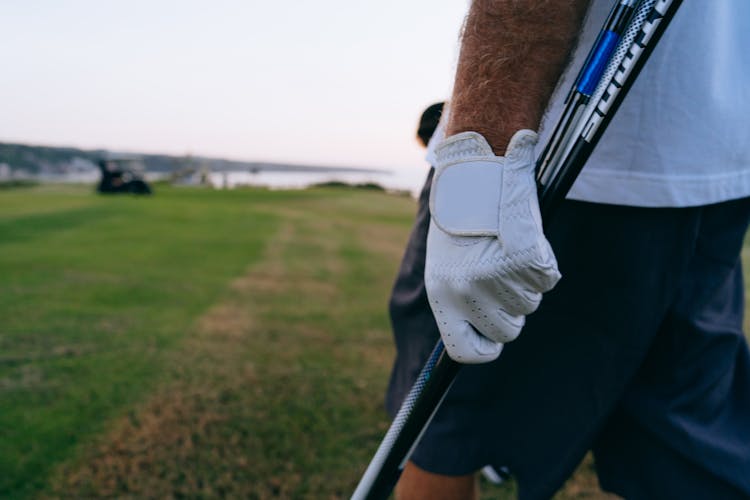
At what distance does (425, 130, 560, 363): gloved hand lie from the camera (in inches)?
30.8

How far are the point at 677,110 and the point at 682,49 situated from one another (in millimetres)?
106

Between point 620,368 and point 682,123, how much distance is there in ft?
1.66

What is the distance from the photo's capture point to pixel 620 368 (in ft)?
3.53

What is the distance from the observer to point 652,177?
0.96m

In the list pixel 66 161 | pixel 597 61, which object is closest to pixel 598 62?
pixel 597 61

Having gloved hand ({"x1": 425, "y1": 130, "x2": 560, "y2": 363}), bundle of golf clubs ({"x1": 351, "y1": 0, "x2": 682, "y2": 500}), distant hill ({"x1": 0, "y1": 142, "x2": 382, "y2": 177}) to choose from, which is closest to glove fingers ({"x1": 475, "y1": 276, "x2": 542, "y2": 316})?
gloved hand ({"x1": 425, "y1": 130, "x2": 560, "y2": 363})

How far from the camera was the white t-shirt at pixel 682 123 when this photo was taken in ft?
3.02

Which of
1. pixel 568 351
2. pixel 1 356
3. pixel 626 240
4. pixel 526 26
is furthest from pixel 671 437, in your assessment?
pixel 1 356

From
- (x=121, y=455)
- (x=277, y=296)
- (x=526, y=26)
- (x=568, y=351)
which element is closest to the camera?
(x=526, y=26)

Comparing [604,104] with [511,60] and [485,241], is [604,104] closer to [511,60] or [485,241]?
[511,60]

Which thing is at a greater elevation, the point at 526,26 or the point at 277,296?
the point at 526,26

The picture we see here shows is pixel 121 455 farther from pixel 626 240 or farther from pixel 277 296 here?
pixel 277 296

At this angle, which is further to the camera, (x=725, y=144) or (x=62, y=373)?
(x=62, y=373)

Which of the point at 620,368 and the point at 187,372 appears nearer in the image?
the point at 620,368
